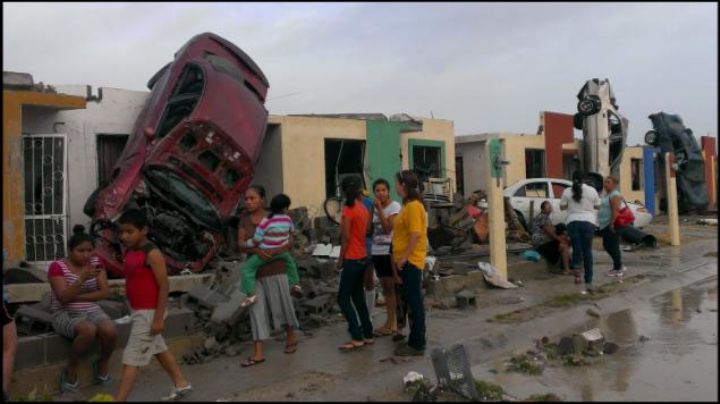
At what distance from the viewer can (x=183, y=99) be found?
10.7 metres

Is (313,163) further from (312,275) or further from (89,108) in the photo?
(312,275)

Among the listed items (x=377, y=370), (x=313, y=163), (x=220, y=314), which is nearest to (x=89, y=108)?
(x=313, y=163)

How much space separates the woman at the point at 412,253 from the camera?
5.95 meters

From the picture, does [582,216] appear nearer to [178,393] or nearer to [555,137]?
[178,393]

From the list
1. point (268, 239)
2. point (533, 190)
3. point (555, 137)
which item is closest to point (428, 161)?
point (533, 190)

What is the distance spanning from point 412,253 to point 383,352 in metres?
0.95

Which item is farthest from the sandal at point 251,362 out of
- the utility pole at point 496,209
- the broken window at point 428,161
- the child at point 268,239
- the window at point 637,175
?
the window at point 637,175

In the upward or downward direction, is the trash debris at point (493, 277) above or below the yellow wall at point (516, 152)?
below

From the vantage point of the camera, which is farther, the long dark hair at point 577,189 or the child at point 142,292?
the long dark hair at point 577,189

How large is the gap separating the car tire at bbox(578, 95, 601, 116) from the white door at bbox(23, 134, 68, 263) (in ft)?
46.8

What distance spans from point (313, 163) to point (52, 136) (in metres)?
5.69

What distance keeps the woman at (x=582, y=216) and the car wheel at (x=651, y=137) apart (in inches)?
784

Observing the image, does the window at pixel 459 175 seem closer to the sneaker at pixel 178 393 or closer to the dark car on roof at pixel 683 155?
the dark car on roof at pixel 683 155

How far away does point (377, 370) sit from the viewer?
5.59 metres
